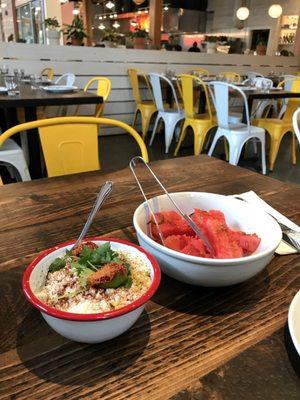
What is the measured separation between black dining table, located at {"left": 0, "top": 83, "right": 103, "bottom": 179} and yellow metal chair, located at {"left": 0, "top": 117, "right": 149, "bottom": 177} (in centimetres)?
99

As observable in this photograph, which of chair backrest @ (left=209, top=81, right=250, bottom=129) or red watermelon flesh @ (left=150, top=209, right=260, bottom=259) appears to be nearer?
red watermelon flesh @ (left=150, top=209, right=260, bottom=259)

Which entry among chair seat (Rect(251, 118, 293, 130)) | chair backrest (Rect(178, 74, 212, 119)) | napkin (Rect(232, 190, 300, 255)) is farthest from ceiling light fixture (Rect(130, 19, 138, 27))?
napkin (Rect(232, 190, 300, 255))

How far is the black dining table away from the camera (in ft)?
7.06

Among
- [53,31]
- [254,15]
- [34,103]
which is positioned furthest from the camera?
[254,15]

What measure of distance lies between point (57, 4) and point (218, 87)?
5.20m

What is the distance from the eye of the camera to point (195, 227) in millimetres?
548

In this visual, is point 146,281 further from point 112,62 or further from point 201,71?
point 201,71

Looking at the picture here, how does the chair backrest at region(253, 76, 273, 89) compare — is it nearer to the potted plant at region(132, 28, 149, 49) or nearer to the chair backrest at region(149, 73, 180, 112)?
the chair backrest at region(149, 73, 180, 112)

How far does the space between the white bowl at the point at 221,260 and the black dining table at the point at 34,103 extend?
1779 millimetres

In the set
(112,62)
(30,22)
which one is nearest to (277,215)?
A: (112,62)

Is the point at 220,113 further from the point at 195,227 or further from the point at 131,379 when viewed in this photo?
the point at 131,379

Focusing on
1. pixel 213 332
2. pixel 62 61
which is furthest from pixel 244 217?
pixel 62 61

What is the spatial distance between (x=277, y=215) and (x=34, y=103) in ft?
6.03

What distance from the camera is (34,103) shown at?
86.0 inches
